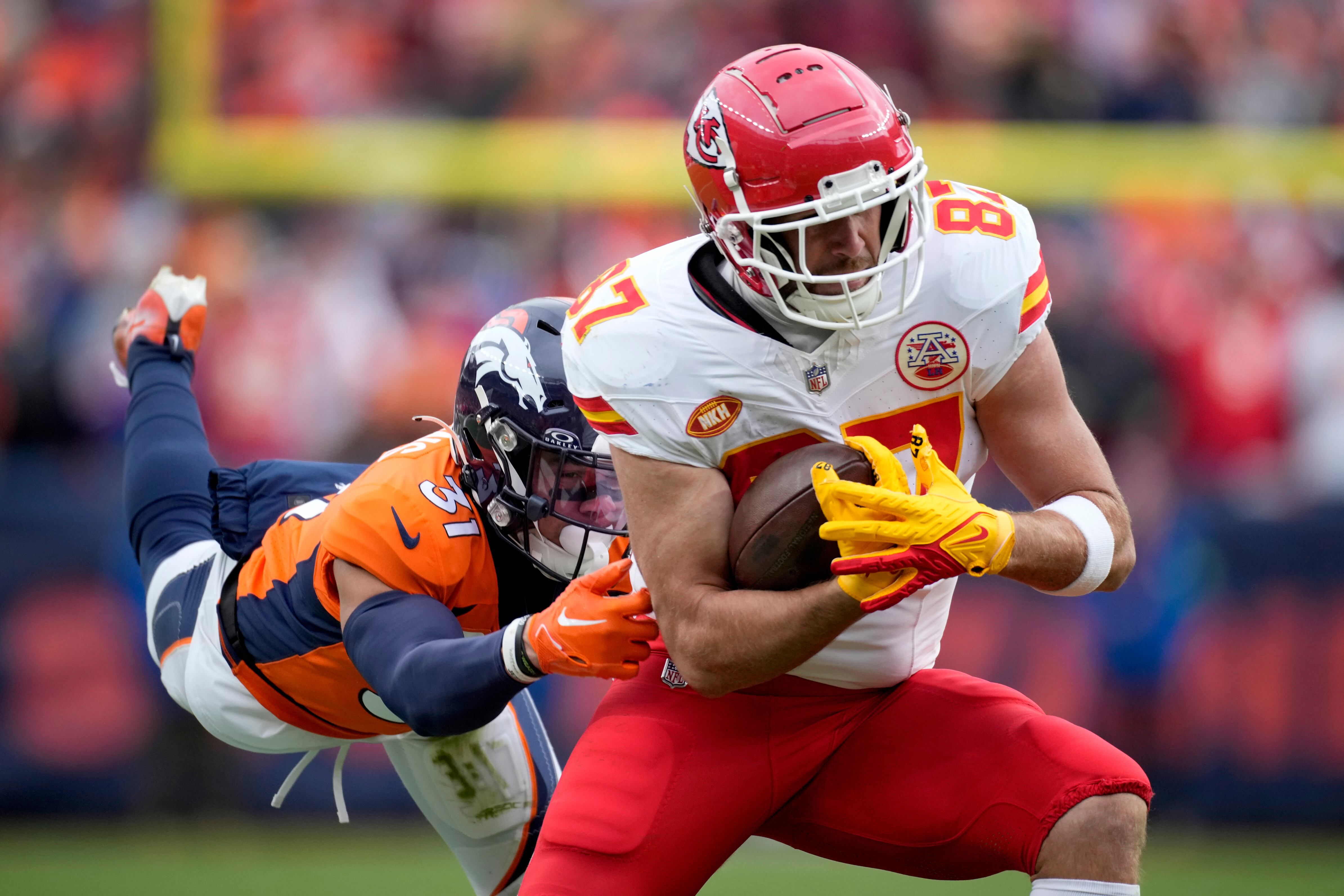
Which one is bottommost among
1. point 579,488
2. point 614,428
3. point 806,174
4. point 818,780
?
point 818,780

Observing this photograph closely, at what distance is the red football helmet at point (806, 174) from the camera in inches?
99.8

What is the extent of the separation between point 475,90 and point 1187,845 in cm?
570

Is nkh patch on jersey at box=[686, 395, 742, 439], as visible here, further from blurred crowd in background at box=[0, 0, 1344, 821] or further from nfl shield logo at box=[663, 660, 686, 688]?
blurred crowd in background at box=[0, 0, 1344, 821]

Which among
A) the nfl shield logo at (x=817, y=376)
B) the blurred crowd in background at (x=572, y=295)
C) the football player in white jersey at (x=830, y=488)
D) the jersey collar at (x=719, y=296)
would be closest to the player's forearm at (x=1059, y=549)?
the football player in white jersey at (x=830, y=488)

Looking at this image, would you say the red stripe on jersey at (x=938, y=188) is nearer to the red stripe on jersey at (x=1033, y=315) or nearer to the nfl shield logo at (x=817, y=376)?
the red stripe on jersey at (x=1033, y=315)

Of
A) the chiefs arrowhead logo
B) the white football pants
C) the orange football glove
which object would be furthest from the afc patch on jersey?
the white football pants

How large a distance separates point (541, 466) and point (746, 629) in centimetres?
78

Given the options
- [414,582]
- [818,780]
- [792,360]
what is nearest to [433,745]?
[414,582]

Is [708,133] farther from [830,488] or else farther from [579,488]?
[579,488]

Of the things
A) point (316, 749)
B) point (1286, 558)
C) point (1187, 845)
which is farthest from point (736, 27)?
point (316, 749)

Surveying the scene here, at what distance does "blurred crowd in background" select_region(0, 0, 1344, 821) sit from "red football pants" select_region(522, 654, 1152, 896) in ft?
9.87

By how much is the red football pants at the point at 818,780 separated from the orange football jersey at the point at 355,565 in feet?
1.42

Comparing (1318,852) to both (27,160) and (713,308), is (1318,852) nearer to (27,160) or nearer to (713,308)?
(713,308)

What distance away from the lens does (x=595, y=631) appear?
8.50 ft
